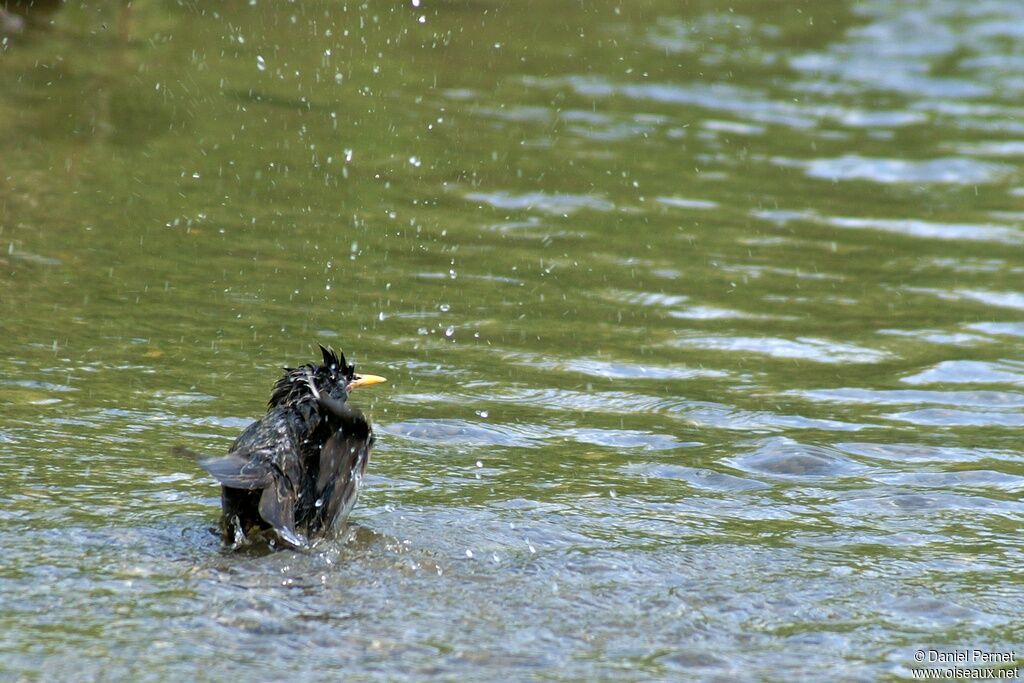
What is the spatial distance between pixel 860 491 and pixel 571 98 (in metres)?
9.07

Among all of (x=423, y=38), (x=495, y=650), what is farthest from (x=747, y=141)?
(x=495, y=650)

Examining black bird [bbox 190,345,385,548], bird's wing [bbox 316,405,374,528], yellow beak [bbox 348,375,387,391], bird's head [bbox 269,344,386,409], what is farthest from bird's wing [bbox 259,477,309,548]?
yellow beak [bbox 348,375,387,391]

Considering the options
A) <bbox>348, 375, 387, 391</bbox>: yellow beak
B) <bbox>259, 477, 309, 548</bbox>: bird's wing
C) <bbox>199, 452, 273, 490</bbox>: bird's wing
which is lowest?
<bbox>259, 477, 309, 548</bbox>: bird's wing

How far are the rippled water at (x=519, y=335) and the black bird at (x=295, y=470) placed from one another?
0.13 meters

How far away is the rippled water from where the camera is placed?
485 cm

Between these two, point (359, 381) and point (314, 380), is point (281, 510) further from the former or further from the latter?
point (359, 381)

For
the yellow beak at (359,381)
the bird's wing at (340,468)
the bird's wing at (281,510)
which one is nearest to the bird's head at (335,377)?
the yellow beak at (359,381)

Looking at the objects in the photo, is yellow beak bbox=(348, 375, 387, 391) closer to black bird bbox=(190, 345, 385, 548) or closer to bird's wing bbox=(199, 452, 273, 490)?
black bird bbox=(190, 345, 385, 548)

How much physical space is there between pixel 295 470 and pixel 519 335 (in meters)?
3.35

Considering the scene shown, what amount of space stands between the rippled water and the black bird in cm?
13

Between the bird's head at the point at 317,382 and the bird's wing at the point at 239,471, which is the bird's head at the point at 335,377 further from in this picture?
the bird's wing at the point at 239,471

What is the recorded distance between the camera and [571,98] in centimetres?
1486

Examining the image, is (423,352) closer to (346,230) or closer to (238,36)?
(346,230)

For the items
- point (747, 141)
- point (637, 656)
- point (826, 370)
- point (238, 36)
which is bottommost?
point (637, 656)
